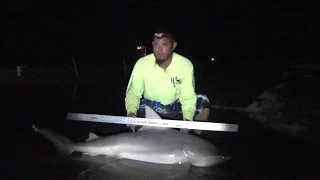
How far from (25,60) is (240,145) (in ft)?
83.4

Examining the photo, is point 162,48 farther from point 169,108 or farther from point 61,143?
point 61,143

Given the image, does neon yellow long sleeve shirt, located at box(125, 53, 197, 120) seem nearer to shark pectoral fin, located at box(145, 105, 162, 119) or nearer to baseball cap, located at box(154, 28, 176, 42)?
baseball cap, located at box(154, 28, 176, 42)

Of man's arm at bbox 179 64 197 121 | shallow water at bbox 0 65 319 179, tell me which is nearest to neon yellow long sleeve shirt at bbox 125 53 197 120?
man's arm at bbox 179 64 197 121

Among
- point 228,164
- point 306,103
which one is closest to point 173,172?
point 228,164

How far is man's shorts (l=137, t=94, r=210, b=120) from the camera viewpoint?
5551 mm

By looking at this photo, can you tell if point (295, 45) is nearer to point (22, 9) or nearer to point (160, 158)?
point (22, 9)

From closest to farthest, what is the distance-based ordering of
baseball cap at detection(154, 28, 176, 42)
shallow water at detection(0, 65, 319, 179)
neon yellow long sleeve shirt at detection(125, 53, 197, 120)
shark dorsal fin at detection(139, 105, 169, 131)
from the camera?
shallow water at detection(0, 65, 319, 179) < shark dorsal fin at detection(139, 105, 169, 131) < baseball cap at detection(154, 28, 176, 42) < neon yellow long sleeve shirt at detection(125, 53, 197, 120)

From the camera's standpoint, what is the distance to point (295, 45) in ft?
196

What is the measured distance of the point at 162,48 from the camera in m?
5.21

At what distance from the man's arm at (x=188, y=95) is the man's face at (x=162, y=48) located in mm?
346

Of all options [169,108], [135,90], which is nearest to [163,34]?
[135,90]

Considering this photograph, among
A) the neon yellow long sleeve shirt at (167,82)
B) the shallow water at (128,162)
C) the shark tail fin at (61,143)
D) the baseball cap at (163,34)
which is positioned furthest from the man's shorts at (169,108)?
the shark tail fin at (61,143)

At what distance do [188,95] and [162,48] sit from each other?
72 centimetres

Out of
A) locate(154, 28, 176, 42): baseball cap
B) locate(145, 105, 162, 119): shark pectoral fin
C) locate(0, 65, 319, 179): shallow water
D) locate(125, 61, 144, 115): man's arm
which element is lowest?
locate(0, 65, 319, 179): shallow water
